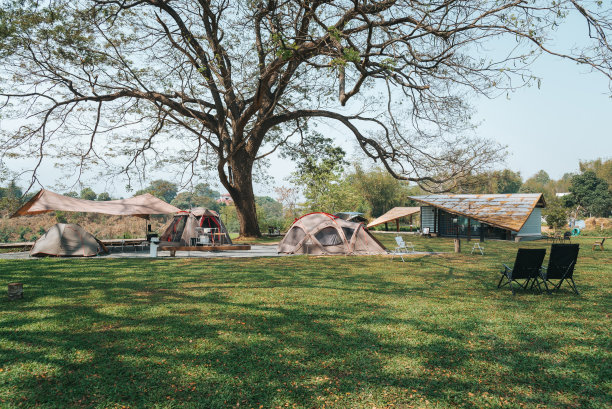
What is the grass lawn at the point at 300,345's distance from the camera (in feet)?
10.3

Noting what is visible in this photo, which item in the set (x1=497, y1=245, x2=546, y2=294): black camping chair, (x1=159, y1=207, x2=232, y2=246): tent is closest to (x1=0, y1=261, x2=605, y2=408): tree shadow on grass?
(x1=497, y1=245, x2=546, y2=294): black camping chair

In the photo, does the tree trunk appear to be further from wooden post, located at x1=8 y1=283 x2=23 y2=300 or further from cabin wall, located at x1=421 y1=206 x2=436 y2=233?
cabin wall, located at x1=421 y1=206 x2=436 y2=233

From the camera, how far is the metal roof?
14.4 metres

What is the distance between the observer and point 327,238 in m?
13.8

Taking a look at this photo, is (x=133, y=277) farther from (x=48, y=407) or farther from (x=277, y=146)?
(x=277, y=146)

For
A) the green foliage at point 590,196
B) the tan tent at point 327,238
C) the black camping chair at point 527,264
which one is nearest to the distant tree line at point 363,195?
the green foliage at point 590,196

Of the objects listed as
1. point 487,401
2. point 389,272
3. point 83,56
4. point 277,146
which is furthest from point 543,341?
point 277,146

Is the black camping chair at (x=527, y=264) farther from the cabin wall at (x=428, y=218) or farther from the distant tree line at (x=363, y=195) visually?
the cabin wall at (x=428, y=218)

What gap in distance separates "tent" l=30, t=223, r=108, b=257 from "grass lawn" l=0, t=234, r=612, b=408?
4512 mm

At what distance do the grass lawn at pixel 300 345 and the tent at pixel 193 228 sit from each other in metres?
7.66

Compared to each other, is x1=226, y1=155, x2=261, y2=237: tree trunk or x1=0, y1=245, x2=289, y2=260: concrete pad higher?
x1=226, y1=155, x2=261, y2=237: tree trunk

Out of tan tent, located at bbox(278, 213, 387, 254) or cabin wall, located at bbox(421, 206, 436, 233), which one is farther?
cabin wall, located at bbox(421, 206, 436, 233)

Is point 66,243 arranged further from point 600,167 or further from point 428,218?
point 600,167

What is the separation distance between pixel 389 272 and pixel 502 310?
3.90m
